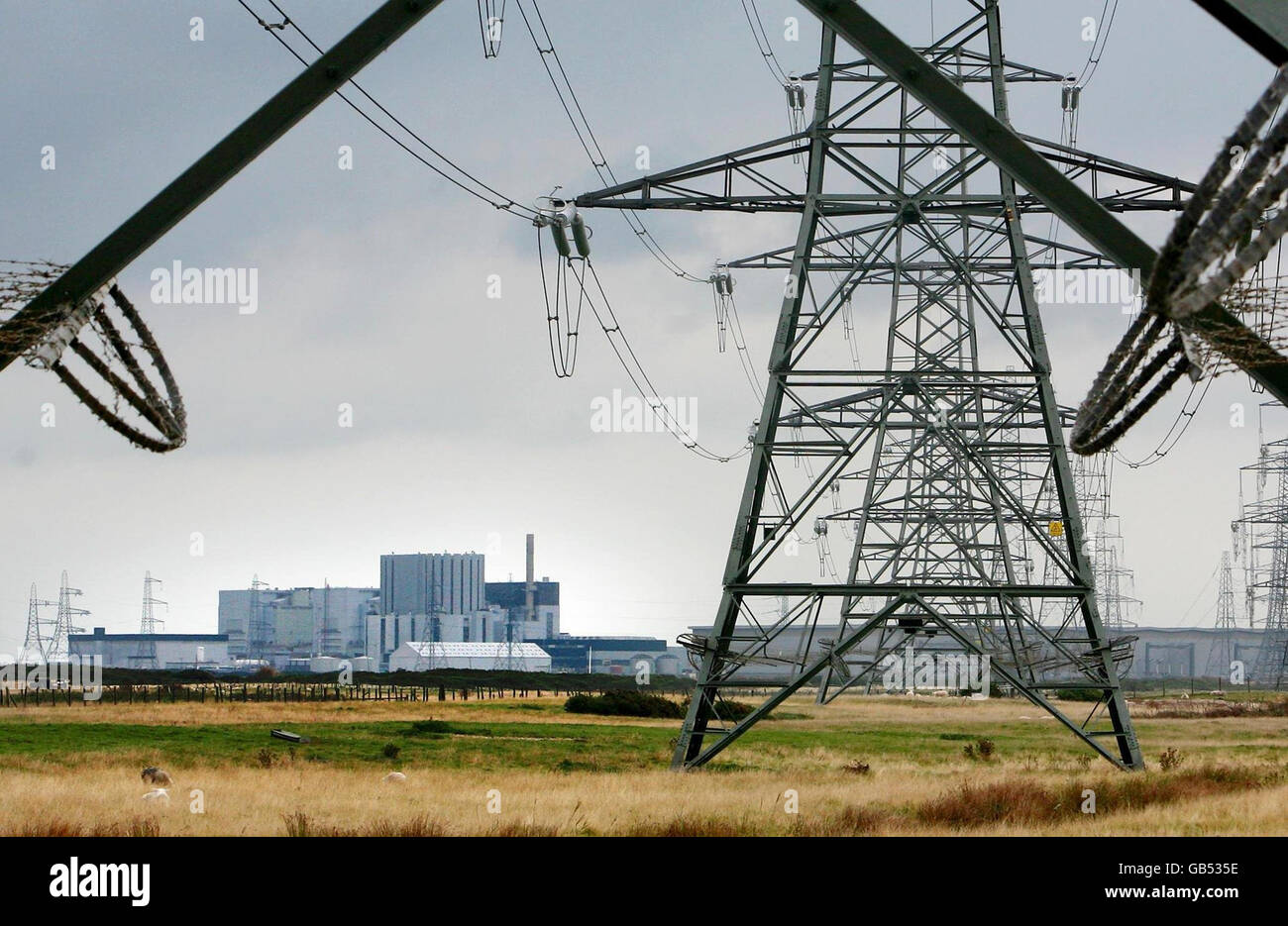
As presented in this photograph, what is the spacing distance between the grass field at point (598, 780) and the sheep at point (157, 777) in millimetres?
557

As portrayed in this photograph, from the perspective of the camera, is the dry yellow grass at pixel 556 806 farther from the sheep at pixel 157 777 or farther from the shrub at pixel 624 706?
the shrub at pixel 624 706

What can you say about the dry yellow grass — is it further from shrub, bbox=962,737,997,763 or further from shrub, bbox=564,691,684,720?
shrub, bbox=564,691,684,720

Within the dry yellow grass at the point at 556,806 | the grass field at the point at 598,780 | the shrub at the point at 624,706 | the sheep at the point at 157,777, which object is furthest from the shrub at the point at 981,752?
the shrub at the point at 624,706

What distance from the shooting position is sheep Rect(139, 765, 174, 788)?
1222 inches

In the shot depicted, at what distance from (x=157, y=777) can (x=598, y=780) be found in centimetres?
914

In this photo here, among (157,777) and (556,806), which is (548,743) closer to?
(157,777)

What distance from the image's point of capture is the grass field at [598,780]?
21.0 m

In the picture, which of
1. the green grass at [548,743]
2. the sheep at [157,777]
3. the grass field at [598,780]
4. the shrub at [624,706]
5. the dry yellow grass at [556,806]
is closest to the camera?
the dry yellow grass at [556,806]

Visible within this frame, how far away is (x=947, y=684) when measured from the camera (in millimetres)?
121250

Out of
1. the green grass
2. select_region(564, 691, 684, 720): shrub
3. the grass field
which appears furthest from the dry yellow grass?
select_region(564, 691, 684, 720): shrub

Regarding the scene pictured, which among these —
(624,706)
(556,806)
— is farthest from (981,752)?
(624,706)

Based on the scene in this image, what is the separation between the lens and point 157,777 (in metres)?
31.7
